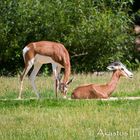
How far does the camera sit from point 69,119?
11.4m

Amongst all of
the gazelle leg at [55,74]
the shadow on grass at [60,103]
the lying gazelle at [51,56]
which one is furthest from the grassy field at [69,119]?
the lying gazelle at [51,56]

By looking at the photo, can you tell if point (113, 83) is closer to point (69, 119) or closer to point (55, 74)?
point (55, 74)

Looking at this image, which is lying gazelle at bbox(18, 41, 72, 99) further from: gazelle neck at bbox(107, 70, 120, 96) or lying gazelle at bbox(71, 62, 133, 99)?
gazelle neck at bbox(107, 70, 120, 96)

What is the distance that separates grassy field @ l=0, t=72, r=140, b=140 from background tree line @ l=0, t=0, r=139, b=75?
8.30m

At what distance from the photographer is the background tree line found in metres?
23.7

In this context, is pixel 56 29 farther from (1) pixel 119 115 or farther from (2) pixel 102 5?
(1) pixel 119 115

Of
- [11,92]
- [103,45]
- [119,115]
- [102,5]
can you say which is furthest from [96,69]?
[119,115]

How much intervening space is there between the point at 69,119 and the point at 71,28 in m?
12.9

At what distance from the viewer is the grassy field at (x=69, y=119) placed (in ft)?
32.2

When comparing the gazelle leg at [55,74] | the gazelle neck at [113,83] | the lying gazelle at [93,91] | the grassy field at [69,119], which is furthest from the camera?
the gazelle leg at [55,74]

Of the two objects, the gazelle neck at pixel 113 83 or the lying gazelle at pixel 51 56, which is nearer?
the gazelle neck at pixel 113 83

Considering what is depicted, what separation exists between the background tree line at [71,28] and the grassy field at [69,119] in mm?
8303

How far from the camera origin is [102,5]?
25.1m

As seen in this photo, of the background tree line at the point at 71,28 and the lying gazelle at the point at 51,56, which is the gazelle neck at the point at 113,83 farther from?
the background tree line at the point at 71,28
